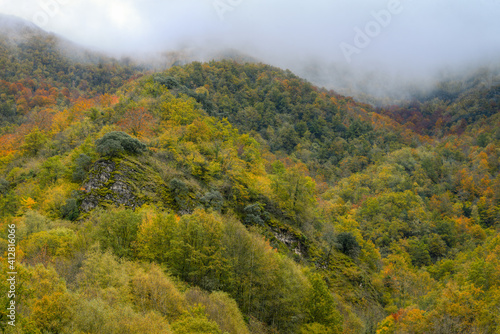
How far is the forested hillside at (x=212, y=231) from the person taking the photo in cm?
2434

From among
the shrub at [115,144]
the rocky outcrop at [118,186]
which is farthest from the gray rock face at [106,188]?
the shrub at [115,144]

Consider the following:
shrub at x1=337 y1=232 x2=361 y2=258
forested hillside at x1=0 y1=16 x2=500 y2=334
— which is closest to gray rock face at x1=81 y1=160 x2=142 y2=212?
forested hillside at x1=0 y1=16 x2=500 y2=334

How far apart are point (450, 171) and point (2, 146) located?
145807mm

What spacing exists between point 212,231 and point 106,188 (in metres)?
18.3

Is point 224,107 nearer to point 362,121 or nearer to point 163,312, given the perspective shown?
point 362,121

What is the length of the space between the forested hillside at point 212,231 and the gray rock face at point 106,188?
18 cm

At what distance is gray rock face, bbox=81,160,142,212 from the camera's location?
4328 cm

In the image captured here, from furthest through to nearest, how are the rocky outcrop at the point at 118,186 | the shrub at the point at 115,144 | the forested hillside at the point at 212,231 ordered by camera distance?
the shrub at the point at 115,144 < the rocky outcrop at the point at 118,186 < the forested hillside at the point at 212,231

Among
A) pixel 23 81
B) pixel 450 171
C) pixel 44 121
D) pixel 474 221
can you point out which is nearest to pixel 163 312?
pixel 44 121

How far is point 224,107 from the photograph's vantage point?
135000mm

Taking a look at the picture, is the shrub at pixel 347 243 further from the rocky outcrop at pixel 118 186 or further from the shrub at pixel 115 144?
Result: the shrub at pixel 115 144

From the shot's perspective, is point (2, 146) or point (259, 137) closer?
point (2, 146)

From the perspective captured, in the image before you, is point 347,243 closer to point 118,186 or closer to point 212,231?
point 212,231

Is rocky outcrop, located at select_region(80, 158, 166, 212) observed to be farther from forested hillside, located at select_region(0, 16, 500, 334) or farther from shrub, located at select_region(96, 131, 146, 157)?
shrub, located at select_region(96, 131, 146, 157)
